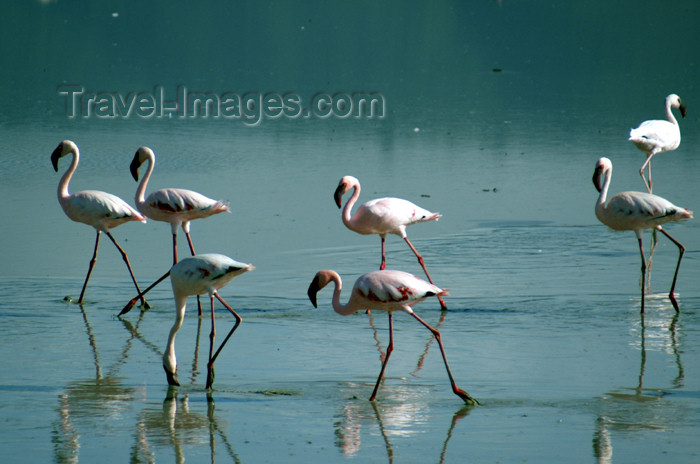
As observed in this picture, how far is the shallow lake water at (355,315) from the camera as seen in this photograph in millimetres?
5367

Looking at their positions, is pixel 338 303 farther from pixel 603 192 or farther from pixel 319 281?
pixel 603 192

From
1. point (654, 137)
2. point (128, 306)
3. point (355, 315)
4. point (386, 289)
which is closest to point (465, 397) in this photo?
point (386, 289)

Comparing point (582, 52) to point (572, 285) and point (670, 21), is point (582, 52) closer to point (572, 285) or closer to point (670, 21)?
point (670, 21)

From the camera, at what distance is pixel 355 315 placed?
8.17 metres

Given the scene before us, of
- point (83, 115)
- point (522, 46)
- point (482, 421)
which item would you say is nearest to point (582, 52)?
point (522, 46)

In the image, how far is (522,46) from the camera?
26891 mm

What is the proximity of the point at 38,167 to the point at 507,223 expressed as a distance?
666 cm

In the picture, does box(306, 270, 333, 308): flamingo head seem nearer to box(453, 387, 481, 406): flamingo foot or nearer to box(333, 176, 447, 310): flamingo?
box(453, 387, 481, 406): flamingo foot

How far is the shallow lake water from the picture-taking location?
537 cm

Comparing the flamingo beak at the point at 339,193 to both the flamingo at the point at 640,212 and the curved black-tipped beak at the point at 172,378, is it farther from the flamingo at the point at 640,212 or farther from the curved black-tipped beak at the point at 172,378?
the curved black-tipped beak at the point at 172,378

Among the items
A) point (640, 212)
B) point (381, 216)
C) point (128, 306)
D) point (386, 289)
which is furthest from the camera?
point (381, 216)

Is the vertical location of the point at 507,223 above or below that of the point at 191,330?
above

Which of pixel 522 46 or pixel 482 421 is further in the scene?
pixel 522 46

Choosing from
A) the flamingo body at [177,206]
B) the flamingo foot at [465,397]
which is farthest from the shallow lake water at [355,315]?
the flamingo body at [177,206]
